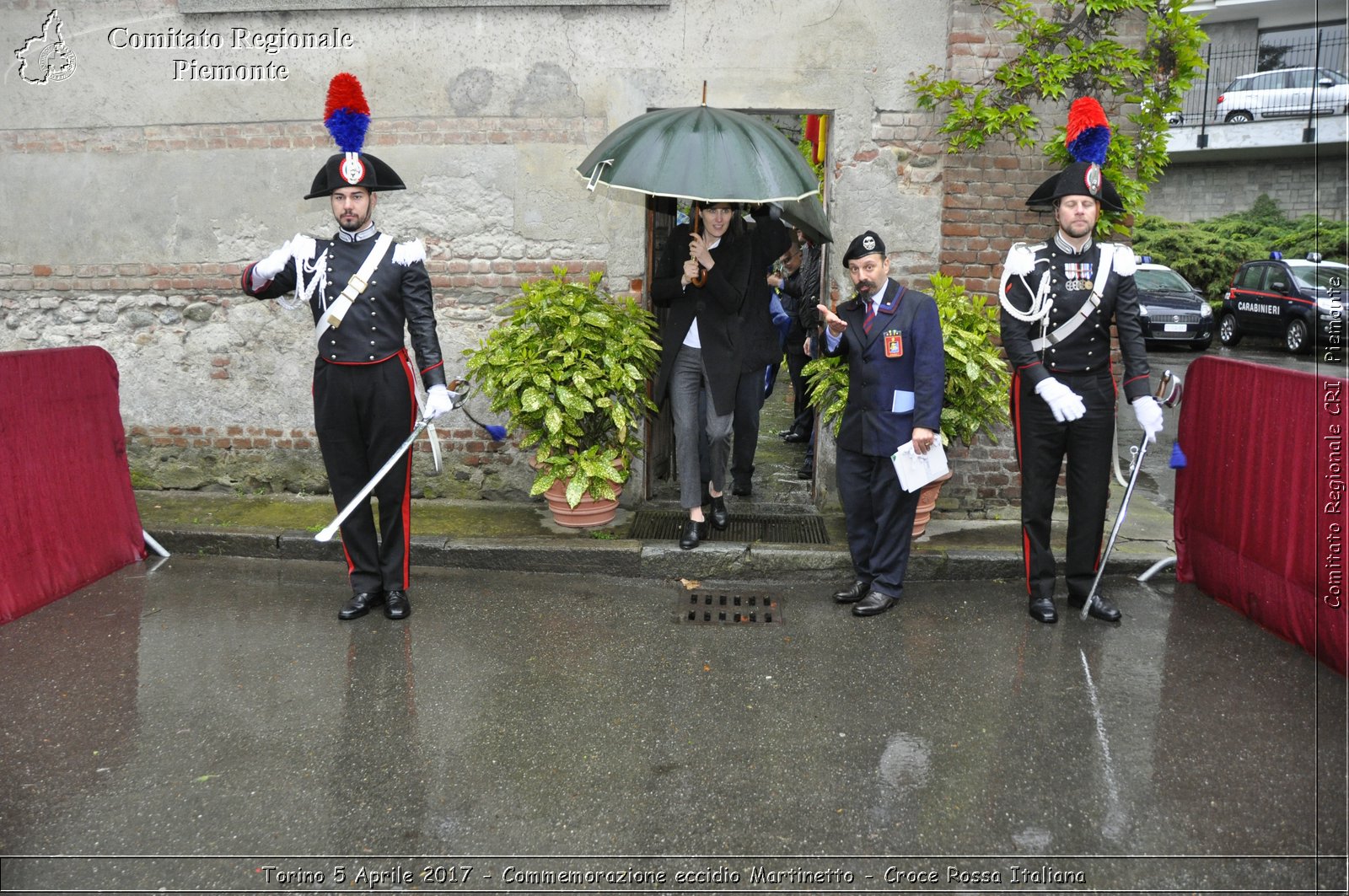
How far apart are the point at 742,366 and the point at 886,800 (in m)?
3.10

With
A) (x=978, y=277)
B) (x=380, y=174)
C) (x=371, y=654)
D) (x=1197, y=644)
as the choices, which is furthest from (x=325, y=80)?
(x=1197, y=644)

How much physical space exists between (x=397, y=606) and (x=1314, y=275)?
18.4 m

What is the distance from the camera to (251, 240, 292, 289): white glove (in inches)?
203

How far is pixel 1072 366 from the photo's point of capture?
5.21m

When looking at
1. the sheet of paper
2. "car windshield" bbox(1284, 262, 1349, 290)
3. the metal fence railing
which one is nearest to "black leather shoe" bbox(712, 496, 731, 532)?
the sheet of paper

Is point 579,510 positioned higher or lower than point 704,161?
lower

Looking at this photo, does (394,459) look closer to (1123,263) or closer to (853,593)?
(853,593)

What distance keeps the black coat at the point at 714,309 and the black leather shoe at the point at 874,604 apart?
1.42 meters

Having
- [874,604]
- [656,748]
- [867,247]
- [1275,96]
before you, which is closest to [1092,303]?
[867,247]

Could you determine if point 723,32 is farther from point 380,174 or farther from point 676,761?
point 676,761

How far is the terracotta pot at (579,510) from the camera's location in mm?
6492

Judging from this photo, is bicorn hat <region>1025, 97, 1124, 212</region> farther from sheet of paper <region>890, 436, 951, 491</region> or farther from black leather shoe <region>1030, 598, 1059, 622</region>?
black leather shoe <region>1030, 598, 1059, 622</region>

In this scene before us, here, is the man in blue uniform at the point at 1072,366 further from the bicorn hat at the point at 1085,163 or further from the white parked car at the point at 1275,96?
the white parked car at the point at 1275,96

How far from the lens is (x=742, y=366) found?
6.14 metres
